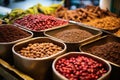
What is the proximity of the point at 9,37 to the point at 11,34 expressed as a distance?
2.2 inches

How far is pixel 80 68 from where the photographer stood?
1411mm

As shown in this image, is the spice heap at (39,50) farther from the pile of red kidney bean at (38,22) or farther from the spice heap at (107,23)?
the spice heap at (107,23)

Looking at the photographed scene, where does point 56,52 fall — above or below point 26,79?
above

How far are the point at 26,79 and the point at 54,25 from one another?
93cm

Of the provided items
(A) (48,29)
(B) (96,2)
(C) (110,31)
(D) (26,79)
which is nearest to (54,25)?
(A) (48,29)

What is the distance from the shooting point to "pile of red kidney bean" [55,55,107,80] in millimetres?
1354

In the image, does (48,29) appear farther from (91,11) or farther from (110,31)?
(91,11)

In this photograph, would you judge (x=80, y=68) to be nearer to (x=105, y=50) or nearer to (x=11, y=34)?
(x=105, y=50)

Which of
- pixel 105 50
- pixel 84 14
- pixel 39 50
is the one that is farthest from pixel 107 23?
pixel 39 50

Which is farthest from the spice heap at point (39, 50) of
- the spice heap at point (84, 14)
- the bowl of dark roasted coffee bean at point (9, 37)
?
the spice heap at point (84, 14)

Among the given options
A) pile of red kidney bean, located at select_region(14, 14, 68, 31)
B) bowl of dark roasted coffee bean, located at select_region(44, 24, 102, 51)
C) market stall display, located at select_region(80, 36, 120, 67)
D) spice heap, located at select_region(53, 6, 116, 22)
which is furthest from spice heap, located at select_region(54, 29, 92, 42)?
spice heap, located at select_region(53, 6, 116, 22)

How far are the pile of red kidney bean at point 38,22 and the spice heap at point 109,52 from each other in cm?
64

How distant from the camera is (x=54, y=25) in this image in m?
2.28

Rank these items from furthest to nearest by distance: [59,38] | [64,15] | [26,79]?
[64,15] < [59,38] < [26,79]
